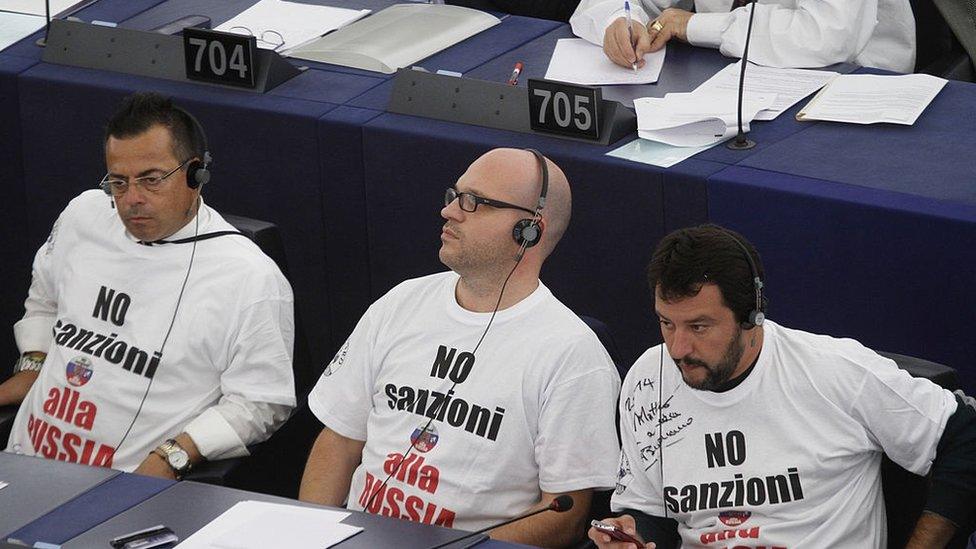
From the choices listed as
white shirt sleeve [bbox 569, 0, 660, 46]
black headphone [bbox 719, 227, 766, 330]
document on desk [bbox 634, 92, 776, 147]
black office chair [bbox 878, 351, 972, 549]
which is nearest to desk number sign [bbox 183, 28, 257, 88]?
white shirt sleeve [bbox 569, 0, 660, 46]

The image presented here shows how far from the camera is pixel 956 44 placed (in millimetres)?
3961

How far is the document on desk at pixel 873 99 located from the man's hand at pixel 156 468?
1.44m

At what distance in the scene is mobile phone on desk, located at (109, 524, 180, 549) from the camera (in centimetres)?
227

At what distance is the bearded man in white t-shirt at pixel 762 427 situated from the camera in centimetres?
238

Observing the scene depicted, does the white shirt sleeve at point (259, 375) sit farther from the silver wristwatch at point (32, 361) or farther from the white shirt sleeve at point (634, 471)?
the white shirt sleeve at point (634, 471)

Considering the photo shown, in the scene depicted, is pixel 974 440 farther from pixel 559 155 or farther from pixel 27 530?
pixel 27 530

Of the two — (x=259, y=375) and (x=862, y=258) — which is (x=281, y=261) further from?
(x=862, y=258)

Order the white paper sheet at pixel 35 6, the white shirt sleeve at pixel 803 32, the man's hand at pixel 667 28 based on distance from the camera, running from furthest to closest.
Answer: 1. the white paper sheet at pixel 35 6
2. the man's hand at pixel 667 28
3. the white shirt sleeve at pixel 803 32

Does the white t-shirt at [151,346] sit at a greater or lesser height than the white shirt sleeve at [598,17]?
lesser

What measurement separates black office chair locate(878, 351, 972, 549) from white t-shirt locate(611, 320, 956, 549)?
0.12ft

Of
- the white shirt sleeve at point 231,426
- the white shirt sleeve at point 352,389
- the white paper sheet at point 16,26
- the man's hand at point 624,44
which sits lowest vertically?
the white shirt sleeve at point 231,426

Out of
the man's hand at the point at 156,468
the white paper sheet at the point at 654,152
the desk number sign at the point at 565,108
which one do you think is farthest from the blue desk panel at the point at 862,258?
the man's hand at the point at 156,468

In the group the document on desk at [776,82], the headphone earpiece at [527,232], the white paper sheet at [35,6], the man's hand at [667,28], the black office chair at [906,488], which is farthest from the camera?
the white paper sheet at [35,6]

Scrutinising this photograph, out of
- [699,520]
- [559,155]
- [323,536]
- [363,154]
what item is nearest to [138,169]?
[363,154]
